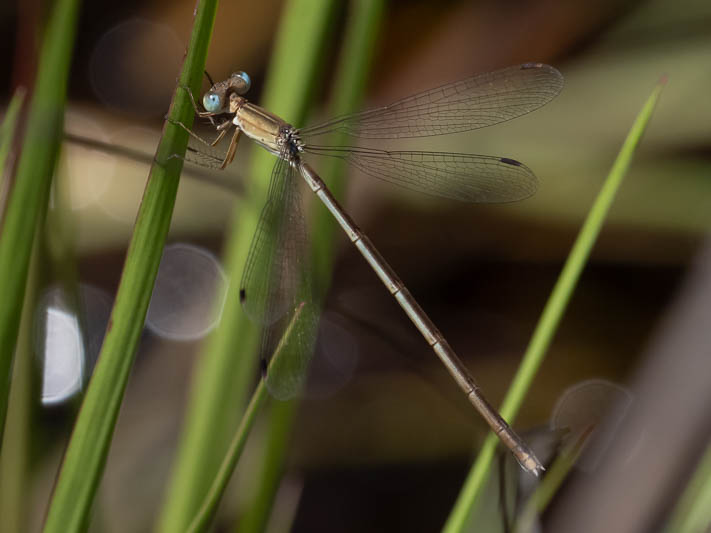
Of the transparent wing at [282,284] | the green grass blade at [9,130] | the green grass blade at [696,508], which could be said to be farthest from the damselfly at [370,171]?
the green grass blade at [9,130]

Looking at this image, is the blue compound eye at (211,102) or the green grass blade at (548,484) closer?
the green grass blade at (548,484)

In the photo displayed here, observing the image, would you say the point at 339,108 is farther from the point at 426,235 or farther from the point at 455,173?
the point at 426,235

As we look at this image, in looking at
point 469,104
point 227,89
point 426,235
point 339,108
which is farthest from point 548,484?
point 426,235

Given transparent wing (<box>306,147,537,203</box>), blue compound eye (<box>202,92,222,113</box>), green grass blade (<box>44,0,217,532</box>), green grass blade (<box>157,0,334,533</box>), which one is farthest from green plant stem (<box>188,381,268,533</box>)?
transparent wing (<box>306,147,537,203</box>)

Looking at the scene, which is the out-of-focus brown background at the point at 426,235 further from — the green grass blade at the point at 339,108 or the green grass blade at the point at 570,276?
the green grass blade at the point at 570,276

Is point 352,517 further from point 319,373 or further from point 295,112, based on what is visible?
point 295,112

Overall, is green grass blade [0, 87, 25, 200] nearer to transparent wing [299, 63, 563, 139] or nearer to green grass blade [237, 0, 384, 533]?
green grass blade [237, 0, 384, 533]
